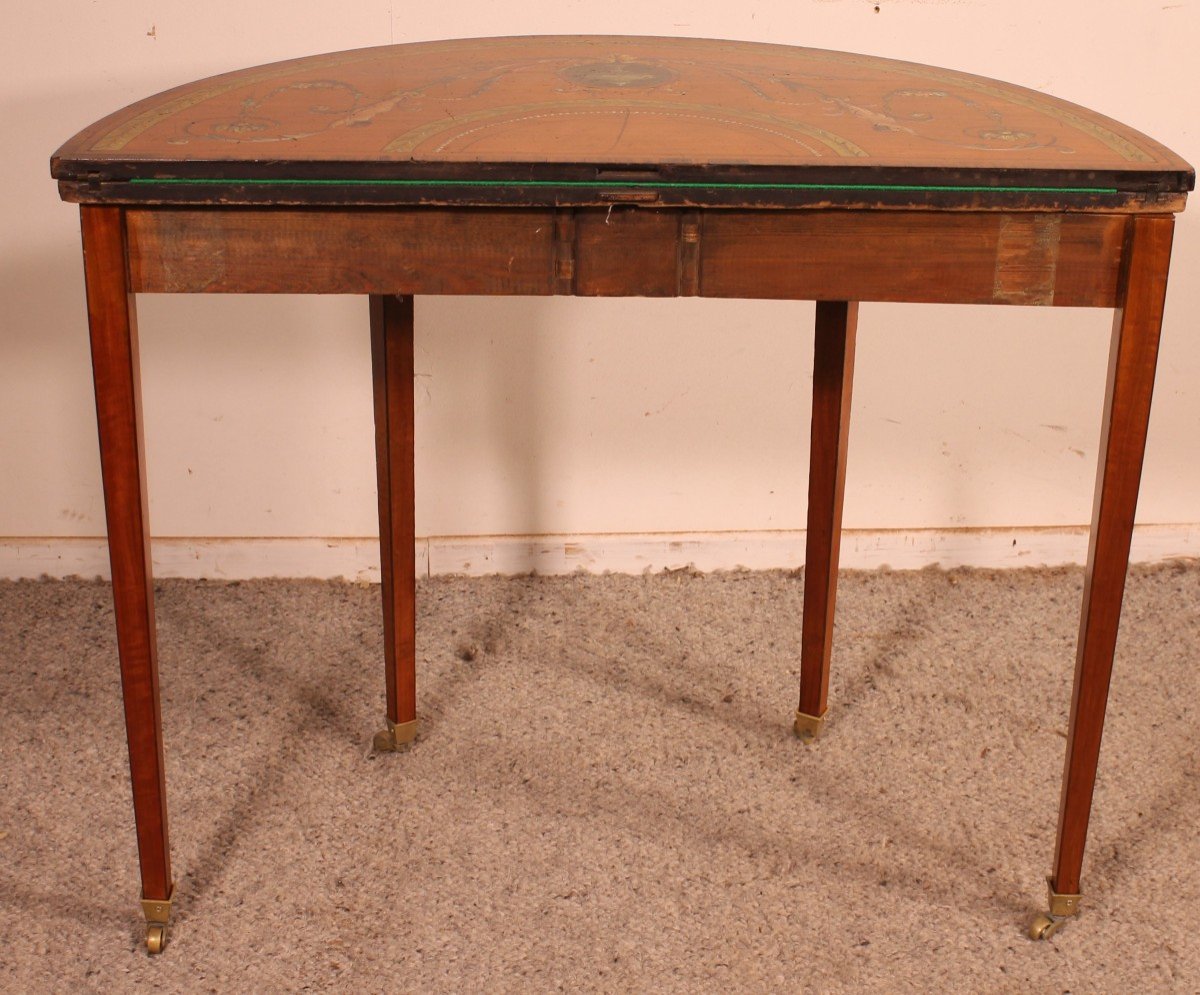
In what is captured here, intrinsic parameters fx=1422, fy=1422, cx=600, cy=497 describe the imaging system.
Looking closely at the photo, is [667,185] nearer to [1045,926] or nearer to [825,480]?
[825,480]

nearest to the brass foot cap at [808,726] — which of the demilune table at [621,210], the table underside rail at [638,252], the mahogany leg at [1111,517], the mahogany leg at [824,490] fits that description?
the mahogany leg at [824,490]

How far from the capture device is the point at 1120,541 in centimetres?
123

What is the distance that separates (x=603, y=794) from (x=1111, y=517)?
656 millimetres

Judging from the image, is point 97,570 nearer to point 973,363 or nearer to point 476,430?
point 476,430

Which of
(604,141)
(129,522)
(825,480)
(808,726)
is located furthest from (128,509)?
(808,726)

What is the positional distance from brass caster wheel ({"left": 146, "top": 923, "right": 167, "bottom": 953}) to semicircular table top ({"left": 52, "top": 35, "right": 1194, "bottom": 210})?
68cm

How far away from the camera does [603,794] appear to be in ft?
5.24

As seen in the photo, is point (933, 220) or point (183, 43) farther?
point (183, 43)

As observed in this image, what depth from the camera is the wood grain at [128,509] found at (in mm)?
1117

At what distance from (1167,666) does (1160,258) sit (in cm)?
96

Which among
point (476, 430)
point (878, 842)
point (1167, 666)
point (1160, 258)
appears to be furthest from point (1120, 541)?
point (476, 430)

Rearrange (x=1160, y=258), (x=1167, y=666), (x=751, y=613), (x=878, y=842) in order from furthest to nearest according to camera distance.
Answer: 1. (x=751, y=613)
2. (x=1167, y=666)
3. (x=878, y=842)
4. (x=1160, y=258)

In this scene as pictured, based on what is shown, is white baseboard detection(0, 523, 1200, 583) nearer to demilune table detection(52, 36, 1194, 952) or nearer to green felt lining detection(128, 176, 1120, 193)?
demilune table detection(52, 36, 1194, 952)

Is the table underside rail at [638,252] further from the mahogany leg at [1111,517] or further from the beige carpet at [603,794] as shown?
the beige carpet at [603,794]
